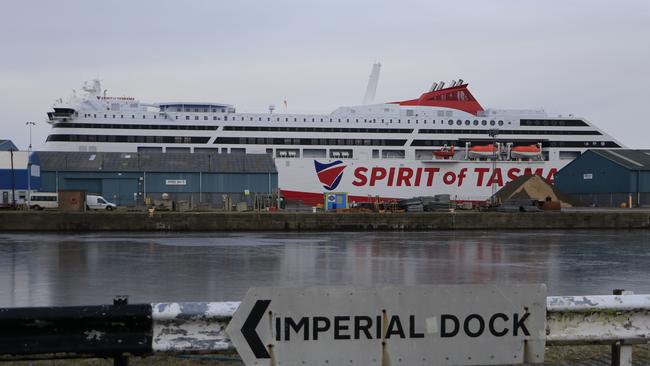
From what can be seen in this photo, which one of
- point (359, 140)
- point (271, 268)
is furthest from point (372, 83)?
point (271, 268)

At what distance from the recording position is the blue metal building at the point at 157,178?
4797cm

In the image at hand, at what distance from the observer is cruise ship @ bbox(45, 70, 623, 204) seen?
188 ft

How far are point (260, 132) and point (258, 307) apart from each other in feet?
185

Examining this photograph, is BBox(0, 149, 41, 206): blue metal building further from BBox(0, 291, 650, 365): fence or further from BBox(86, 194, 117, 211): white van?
BBox(0, 291, 650, 365): fence

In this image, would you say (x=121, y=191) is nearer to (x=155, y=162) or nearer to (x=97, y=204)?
(x=155, y=162)

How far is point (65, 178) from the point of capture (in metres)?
47.9

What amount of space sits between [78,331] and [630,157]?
5871 cm

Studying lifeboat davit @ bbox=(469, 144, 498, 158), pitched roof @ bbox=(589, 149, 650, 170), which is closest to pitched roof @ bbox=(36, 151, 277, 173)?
lifeboat davit @ bbox=(469, 144, 498, 158)

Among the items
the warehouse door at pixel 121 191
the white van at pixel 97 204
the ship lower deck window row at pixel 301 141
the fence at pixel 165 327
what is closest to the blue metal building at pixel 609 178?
the ship lower deck window row at pixel 301 141

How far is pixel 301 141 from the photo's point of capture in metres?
60.3

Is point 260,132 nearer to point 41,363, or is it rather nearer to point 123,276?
point 123,276

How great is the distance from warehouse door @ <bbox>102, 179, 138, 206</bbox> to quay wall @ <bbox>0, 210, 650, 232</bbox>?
13.8m

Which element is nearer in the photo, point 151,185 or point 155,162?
point 151,185

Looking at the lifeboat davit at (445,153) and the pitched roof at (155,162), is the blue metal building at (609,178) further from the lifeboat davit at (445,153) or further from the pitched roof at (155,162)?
the pitched roof at (155,162)
